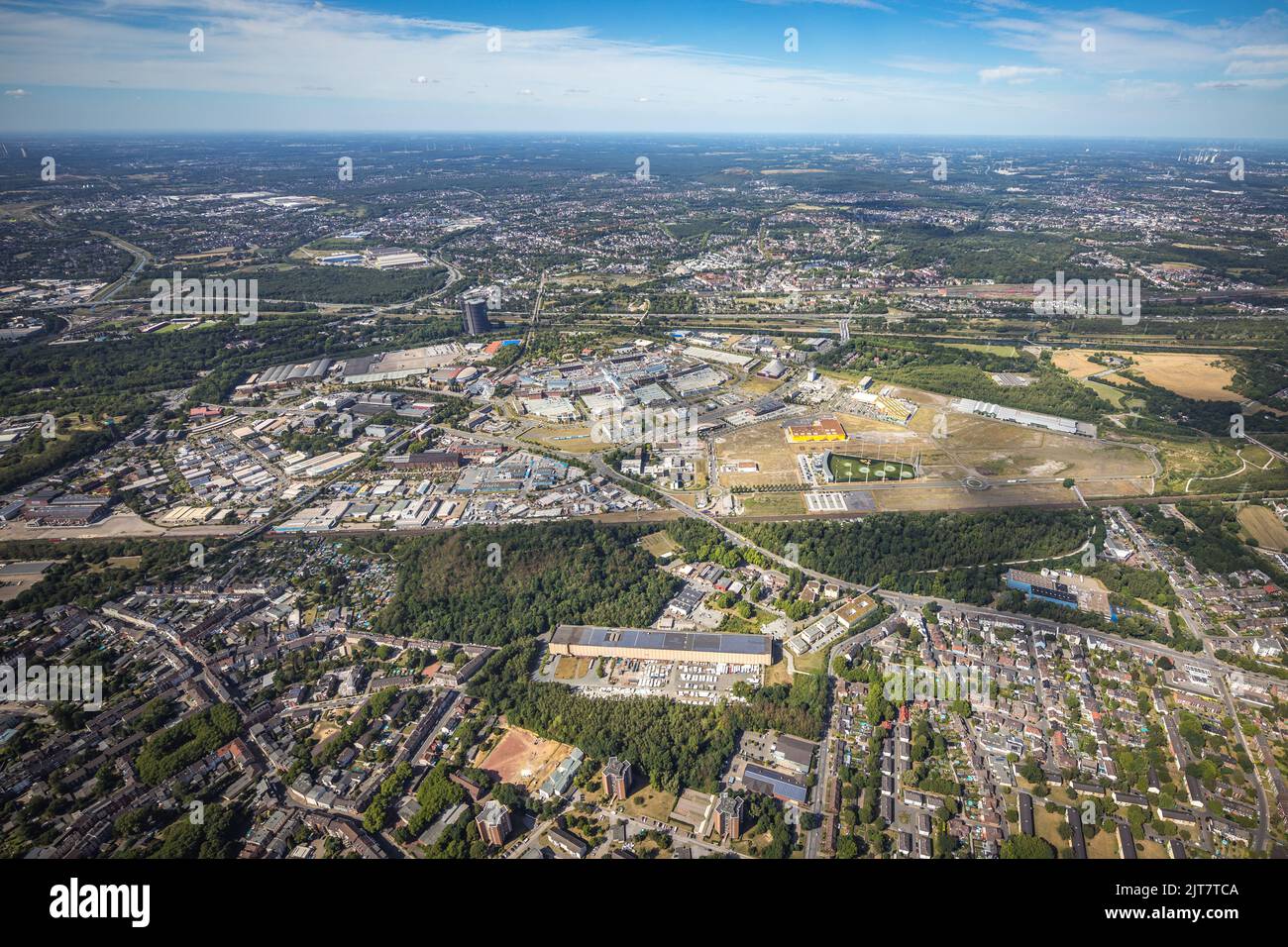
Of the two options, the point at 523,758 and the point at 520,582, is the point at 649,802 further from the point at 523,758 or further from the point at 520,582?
the point at 520,582

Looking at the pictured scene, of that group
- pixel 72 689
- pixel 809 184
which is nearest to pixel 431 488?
pixel 72 689

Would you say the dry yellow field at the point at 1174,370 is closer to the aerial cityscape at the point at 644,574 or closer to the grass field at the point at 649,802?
the aerial cityscape at the point at 644,574

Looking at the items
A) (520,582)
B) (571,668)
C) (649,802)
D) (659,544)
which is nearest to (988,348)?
(659,544)

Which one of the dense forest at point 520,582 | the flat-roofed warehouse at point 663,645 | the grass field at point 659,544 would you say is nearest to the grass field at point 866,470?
the grass field at point 659,544

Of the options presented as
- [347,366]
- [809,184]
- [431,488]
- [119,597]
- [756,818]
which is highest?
[809,184]

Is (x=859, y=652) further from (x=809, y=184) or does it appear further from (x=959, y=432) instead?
(x=809, y=184)
